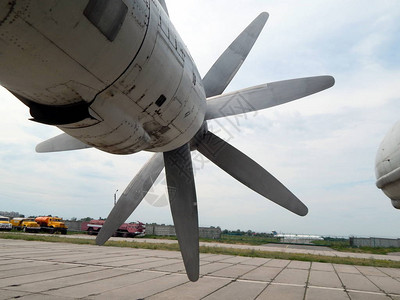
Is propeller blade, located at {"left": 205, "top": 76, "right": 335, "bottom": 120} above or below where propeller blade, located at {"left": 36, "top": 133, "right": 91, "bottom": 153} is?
above

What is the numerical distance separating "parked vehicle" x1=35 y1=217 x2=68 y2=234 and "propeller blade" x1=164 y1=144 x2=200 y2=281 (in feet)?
91.5

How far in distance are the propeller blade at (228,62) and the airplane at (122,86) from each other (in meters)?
0.95

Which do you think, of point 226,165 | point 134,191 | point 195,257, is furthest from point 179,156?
point 195,257

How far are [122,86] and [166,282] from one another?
21.8 ft

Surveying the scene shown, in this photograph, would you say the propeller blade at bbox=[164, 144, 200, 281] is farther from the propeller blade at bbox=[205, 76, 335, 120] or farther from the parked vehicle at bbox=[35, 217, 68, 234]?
the parked vehicle at bbox=[35, 217, 68, 234]

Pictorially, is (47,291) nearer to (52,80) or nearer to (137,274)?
(137,274)

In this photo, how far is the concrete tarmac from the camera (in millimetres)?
6719

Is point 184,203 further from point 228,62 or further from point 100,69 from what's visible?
point 100,69

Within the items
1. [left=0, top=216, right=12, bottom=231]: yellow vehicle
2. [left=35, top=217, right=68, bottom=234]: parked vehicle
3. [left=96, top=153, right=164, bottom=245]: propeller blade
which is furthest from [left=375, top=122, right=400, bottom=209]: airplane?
[left=0, top=216, right=12, bottom=231]: yellow vehicle

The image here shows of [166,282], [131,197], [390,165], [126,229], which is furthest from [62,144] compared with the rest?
[126,229]

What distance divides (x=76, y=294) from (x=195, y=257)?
109 inches

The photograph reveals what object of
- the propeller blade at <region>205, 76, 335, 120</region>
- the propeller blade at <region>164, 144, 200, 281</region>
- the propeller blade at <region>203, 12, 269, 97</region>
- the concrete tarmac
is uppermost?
the propeller blade at <region>203, 12, 269, 97</region>

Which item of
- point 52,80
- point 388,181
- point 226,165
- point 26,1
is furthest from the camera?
point 226,165

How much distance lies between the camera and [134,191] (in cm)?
664
